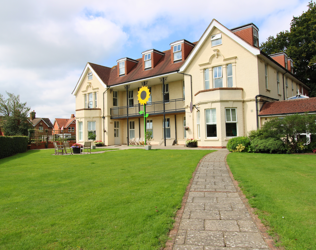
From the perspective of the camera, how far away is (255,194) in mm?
5375

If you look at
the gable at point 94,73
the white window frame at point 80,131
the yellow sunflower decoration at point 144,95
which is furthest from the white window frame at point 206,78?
the white window frame at point 80,131

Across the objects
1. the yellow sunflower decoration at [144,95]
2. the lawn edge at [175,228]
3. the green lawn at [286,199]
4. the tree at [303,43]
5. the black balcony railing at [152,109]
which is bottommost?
the lawn edge at [175,228]

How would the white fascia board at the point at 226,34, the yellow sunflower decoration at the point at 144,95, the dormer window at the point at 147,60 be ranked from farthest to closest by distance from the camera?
the dormer window at the point at 147,60, the yellow sunflower decoration at the point at 144,95, the white fascia board at the point at 226,34

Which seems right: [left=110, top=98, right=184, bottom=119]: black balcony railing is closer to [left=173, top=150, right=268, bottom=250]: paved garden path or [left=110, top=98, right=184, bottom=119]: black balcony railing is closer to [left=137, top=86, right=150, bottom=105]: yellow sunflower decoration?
[left=137, top=86, right=150, bottom=105]: yellow sunflower decoration

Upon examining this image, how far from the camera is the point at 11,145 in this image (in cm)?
1741

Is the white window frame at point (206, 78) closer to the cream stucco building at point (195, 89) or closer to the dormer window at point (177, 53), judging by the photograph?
the cream stucco building at point (195, 89)

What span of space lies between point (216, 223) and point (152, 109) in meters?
22.3

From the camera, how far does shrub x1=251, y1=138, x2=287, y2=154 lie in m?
13.0

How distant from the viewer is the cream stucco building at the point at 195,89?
696 inches

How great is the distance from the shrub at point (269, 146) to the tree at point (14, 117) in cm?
3969

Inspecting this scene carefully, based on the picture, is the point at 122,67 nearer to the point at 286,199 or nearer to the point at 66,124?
the point at 286,199

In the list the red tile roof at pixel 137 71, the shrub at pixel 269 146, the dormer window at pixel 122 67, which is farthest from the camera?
the dormer window at pixel 122 67

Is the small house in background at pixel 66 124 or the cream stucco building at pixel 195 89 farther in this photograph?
the small house in background at pixel 66 124

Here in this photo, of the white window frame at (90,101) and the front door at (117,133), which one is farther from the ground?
the white window frame at (90,101)
